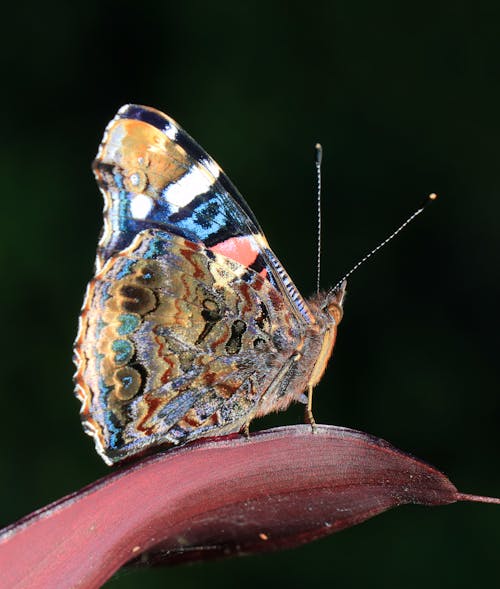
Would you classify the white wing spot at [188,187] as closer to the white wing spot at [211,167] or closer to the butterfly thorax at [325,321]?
the white wing spot at [211,167]

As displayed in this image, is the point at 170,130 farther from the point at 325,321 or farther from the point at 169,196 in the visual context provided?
the point at 325,321

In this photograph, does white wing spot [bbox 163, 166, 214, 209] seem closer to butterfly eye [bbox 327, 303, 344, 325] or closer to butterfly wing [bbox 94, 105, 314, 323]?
butterfly wing [bbox 94, 105, 314, 323]

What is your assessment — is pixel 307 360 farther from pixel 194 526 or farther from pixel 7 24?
pixel 7 24

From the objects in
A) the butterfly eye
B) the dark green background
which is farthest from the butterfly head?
the dark green background

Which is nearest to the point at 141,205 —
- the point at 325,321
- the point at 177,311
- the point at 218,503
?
the point at 177,311

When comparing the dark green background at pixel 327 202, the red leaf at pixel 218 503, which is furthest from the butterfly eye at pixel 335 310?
the dark green background at pixel 327 202

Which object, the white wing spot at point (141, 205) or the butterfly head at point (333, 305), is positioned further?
the butterfly head at point (333, 305)
